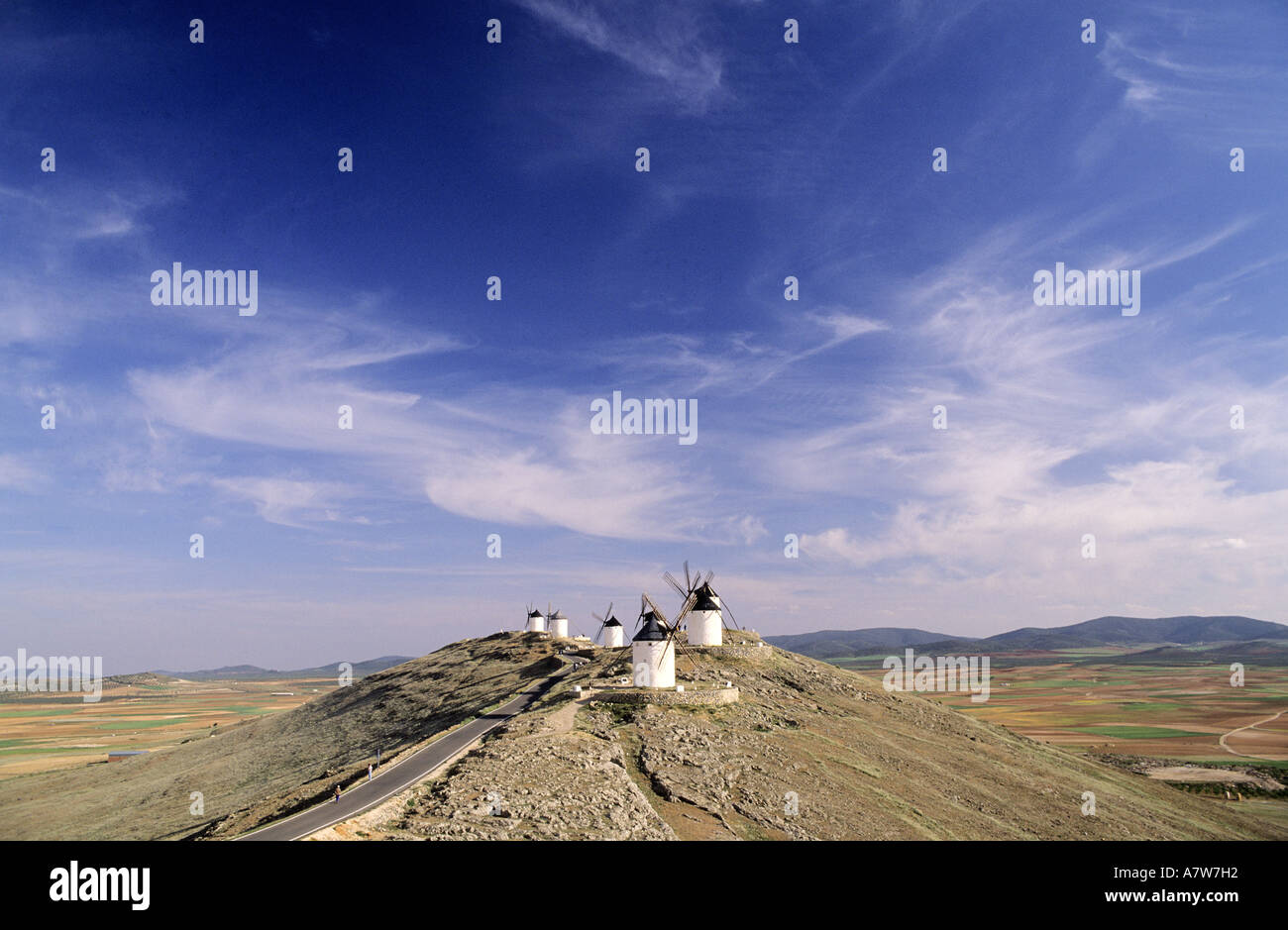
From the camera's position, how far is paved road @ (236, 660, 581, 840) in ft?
95.0

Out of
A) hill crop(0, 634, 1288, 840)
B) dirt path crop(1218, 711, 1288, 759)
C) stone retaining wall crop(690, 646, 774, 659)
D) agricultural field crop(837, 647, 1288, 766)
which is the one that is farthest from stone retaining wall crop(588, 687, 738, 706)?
dirt path crop(1218, 711, 1288, 759)

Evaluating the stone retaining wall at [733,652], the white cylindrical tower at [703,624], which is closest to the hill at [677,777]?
the stone retaining wall at [733,652]

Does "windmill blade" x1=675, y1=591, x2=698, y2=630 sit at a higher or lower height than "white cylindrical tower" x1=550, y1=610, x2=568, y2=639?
higher

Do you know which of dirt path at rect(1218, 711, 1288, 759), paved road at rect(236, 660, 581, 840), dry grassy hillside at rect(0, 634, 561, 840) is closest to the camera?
paved road at rect(236, 660, 581, 840)

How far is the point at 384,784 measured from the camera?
35.2 metres

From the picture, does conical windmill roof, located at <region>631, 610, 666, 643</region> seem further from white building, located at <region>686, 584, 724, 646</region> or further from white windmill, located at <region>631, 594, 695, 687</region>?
white building, located at <region>686, 584, 724, 646</region>

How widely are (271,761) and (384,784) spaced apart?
161 ft

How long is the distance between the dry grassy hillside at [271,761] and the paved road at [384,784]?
3.23m

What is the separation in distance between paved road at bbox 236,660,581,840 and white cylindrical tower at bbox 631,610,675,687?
429 inches

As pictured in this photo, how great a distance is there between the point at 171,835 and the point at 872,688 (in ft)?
200

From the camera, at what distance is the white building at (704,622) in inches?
2709

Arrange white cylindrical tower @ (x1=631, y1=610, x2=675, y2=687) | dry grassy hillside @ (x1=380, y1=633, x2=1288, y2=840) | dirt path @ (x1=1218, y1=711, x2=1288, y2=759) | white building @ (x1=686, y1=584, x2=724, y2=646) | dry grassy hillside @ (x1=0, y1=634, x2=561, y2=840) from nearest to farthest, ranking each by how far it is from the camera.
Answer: dry grassy hillside @ (x1=380, y1=633, x2=1288, y2=840) → white cylindrical tower @ (x1=631, y1=610, x2=675, y2=687) → dry grassy hillside @ (x1=0, y1=634, x2=561, y2=840) → white building @ (x1=686, y1=584, x2=724, y2=646) → dirt path @ (x1=1218, y1=711, x2=1288, y2=759)
